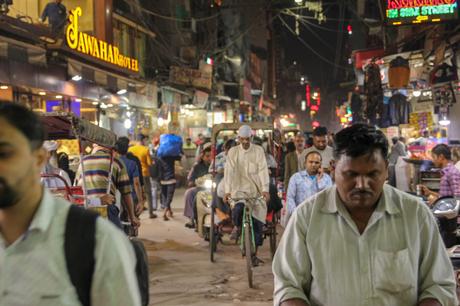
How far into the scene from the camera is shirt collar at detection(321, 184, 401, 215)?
2553mm

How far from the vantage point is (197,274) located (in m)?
8.48

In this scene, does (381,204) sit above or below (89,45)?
below

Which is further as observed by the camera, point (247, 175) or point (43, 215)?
point (247, 175)

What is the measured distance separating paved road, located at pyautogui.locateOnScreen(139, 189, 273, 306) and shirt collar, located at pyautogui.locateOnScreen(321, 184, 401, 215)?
15.0ft

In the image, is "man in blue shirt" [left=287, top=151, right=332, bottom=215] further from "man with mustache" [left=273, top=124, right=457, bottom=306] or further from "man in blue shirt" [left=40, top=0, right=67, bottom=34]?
"man in blue shirt" [left=40, top=0, right=67, bottom=34]

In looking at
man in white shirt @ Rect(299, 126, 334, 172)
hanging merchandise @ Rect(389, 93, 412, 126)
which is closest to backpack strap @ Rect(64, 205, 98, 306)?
man in white shirt @ Rect(299, 126, 334, 172)

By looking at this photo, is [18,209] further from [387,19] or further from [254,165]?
[387,19]

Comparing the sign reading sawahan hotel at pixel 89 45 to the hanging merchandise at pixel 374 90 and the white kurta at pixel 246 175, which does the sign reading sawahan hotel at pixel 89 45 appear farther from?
the hanging merchandise at pixel 374 90

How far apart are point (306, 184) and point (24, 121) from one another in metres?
A: 5.69

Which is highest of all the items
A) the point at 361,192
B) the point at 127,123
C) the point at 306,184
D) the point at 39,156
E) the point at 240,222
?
the point at 127,123

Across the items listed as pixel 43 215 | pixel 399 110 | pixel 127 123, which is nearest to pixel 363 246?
pixel 43 215

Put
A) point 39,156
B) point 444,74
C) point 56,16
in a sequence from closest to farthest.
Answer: point 39,156 → point 444,74 → point 56,16

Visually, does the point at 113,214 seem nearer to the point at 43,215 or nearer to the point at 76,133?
the point at 76,133

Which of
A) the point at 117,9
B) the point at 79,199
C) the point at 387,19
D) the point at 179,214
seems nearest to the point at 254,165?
the point at 79,199
